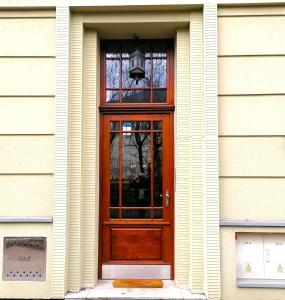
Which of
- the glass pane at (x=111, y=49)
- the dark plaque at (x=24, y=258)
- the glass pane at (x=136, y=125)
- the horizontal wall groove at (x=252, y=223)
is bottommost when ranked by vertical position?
the dark plaque at (x=24, y=258)

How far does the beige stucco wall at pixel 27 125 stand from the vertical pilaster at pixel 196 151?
1818mm

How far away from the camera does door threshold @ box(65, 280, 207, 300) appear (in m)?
4.45

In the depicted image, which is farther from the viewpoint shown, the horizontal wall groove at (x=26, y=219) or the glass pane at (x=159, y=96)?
the glass pane at (x=159, y=96)

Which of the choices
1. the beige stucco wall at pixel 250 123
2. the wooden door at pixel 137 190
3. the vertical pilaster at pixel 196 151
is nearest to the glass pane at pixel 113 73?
the wooden door at pixel 137 190

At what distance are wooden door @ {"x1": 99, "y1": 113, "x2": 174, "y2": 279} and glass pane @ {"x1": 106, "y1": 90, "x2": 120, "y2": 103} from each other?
0.23 meters

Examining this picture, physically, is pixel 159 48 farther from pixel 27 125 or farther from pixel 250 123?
pixel 27 125

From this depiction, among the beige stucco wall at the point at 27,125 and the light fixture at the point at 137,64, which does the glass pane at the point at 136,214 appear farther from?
the light fixture at the point at 137,64

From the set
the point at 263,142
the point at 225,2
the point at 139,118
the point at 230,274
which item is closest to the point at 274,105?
the point at 263,142

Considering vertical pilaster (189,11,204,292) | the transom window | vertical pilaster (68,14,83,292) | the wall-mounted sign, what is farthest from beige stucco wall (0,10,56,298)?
the wall-mounted sign

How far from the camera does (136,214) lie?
5.07 m

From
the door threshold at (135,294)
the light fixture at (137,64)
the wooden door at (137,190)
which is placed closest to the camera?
the door threshold at (135,294)

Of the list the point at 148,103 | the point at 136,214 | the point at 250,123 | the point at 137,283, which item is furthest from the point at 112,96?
the point at 137,283

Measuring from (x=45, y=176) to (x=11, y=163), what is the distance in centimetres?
47

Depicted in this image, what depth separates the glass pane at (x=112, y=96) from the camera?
5.19 m
